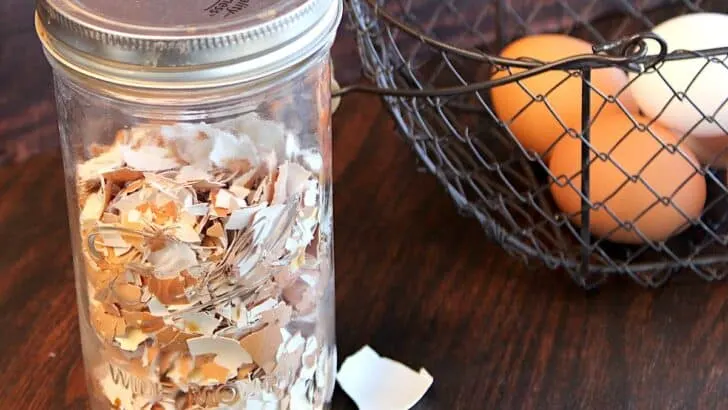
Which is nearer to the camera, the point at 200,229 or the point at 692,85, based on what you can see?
the point at 200,229

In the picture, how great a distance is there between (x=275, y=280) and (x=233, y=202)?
0.14 feet

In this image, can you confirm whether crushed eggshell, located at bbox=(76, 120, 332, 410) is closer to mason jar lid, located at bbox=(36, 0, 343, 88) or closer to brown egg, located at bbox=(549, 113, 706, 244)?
mason jar lid, located at bbox=(36, 0, 343, 88)

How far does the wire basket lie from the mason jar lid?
115mm

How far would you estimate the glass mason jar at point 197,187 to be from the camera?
34 cm

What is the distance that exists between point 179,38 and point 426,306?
0.78ft

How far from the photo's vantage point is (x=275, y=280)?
40 centimetres

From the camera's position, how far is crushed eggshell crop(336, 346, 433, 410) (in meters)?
0.47

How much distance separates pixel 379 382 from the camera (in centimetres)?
48

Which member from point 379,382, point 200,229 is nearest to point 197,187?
point 200,229

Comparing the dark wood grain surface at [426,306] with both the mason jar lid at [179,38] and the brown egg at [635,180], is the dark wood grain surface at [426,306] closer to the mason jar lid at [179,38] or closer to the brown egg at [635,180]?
the brown egg at [635,180]

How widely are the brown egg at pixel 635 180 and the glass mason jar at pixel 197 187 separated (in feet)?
0.50

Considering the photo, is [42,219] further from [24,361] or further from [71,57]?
[71,57]

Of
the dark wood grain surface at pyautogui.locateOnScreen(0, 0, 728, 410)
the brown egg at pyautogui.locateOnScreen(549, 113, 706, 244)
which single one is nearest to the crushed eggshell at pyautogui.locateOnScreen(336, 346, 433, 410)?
the dark wood grain surface at pyautogui.locateOnScreen(0, 0, 728, 410)

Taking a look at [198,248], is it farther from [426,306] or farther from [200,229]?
[426,306]
